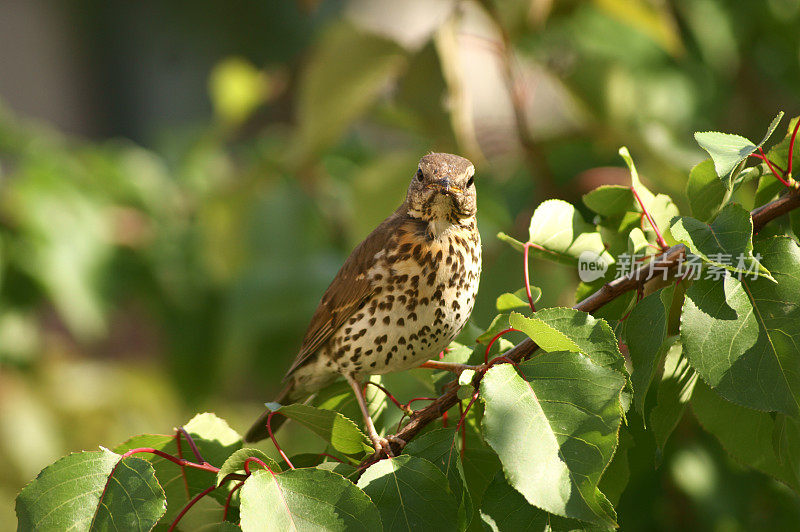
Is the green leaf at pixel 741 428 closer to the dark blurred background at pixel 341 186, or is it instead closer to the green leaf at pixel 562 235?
the dark blurred background at pixel 341 186

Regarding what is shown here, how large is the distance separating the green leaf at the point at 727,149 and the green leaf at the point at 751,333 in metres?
0.13

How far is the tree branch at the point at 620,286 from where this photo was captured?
1361mm

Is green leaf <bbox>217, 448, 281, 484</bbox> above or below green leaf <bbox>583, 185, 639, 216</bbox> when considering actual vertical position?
below

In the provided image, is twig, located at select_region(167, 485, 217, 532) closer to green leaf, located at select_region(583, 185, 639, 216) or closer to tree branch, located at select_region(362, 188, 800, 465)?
tree branch, located at select_region(362, 188, 800, 465)

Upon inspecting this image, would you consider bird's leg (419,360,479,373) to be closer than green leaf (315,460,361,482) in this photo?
No

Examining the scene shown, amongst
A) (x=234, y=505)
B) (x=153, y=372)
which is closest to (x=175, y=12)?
(x=153, y=372)

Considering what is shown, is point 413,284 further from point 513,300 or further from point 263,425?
point 263,425

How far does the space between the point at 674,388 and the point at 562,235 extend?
320 mm

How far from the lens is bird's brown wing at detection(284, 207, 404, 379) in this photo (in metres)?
1.87

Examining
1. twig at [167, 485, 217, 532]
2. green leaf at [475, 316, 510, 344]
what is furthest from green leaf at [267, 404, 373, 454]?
green leaf at [475, 316, 510, 344]

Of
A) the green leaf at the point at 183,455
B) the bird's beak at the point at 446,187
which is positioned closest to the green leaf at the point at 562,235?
the bird's beak at the point at 446,187

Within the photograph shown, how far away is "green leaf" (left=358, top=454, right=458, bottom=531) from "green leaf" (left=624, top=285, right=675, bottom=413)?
324 millimetres

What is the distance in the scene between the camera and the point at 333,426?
1320 mm

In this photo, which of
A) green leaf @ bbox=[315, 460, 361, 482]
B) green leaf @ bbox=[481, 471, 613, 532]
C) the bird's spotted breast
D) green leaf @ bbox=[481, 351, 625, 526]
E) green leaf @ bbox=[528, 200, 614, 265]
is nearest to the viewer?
green leaf @ bbox=[481, 351, 625, 526]
